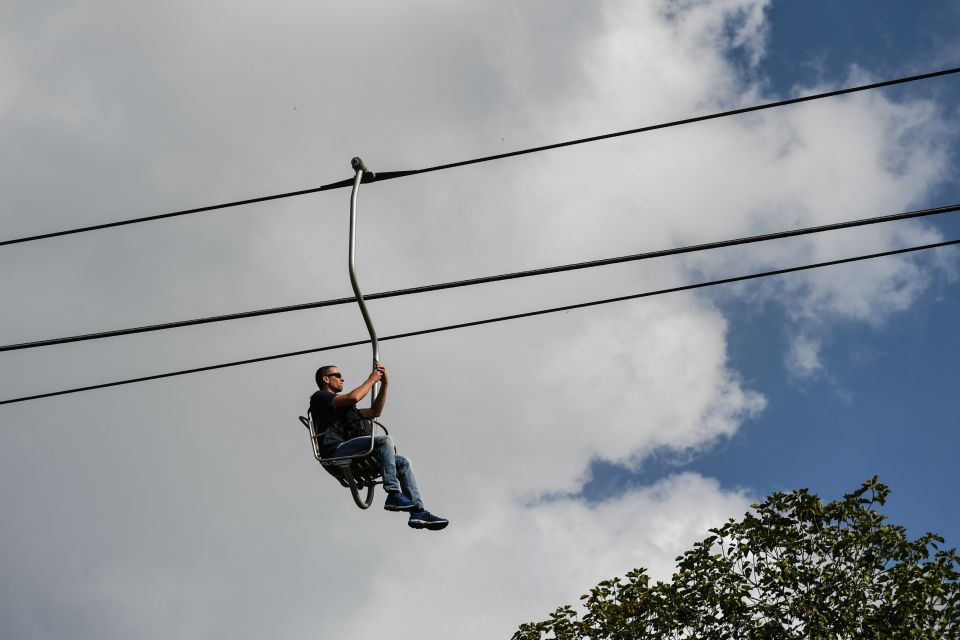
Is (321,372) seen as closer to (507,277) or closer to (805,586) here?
(507,277)

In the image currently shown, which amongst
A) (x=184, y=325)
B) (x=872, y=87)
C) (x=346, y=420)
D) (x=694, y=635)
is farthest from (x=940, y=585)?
(x=184, y=325)

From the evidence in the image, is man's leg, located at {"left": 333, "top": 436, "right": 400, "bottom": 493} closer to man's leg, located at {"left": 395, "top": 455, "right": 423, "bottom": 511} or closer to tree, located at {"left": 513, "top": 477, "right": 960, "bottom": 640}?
man's leg, located at {"left": 395, "top": 455, "right": 423, "bottom": 511}

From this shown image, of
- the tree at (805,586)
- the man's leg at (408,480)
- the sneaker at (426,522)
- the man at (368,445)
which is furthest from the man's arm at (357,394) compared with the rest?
the tree at (805,586)

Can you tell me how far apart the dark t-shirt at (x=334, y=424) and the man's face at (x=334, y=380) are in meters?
0.24

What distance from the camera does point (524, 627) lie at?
18172mm

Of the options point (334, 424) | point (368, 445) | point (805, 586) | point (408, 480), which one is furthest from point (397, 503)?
point (805, 586)

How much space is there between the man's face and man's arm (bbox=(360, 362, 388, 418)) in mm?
308

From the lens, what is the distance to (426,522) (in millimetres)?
7883

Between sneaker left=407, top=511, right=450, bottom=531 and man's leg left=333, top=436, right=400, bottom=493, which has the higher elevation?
man's leg left=333, top=436, right=400, bottom=493

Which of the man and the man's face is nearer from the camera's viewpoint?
the man

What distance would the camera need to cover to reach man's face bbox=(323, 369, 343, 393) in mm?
8203

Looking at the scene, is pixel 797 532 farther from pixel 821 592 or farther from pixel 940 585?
pixel 940 585

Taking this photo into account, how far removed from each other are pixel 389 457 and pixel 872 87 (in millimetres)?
4460

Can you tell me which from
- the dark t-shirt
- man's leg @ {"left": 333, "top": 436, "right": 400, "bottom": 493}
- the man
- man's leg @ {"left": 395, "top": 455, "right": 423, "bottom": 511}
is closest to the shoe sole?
the man
